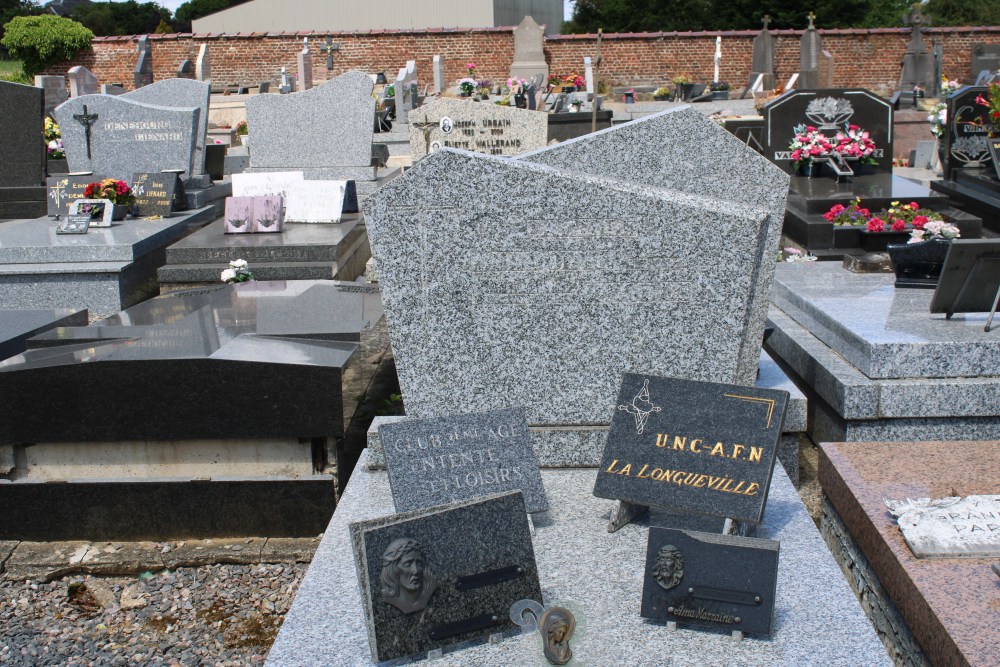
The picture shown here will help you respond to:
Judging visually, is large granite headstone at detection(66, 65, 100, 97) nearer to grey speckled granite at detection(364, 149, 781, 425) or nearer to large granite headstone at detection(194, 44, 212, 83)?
large granite headstone at detection(194, 44, 212, 83)

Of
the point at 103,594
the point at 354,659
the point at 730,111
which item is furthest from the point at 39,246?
the point at 730,111

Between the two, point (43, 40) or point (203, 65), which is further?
point (43, 40)

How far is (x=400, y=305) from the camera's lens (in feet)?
13.0

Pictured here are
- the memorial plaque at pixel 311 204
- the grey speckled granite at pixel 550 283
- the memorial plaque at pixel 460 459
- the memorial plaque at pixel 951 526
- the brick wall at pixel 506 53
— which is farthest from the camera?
the brick wall at pixel 506 53

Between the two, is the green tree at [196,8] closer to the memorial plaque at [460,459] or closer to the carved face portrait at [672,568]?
the memorial plaque at [460,459]

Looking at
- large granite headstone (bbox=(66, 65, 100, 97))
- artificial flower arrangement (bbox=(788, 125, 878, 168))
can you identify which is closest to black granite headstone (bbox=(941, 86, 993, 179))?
artificial flower arrangement (bbox=(788, 125, 878, 168))

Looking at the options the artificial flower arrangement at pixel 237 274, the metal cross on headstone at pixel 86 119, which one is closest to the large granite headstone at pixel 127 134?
the metal cross on headstone at pixel 86 119

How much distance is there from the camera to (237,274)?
6750 mm

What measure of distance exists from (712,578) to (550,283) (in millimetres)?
1533

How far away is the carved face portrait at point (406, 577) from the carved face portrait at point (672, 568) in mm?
645

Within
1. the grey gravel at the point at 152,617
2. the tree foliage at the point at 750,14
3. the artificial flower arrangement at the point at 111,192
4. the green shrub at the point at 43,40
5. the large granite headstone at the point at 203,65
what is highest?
the tree foliage at the point at 750,14

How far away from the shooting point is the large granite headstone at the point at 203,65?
97.5ft

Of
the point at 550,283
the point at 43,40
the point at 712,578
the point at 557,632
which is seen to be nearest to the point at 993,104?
the point at 550,283

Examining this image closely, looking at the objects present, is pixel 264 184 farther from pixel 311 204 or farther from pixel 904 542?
pixel 904 542
